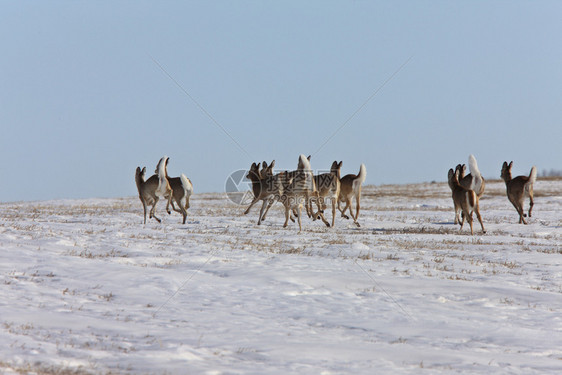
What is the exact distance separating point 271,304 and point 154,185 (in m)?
12.3

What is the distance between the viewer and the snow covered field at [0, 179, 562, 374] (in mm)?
5625

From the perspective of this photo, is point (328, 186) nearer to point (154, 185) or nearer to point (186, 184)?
→ point (186, 184)

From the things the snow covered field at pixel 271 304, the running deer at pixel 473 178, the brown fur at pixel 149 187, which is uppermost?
the running deer at pixel 473 178

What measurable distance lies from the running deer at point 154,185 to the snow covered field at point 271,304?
419 centimetres

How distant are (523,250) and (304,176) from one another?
7460 millimetres

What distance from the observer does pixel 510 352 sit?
6.29m

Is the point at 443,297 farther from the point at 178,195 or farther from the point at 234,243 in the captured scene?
the point at 178,195

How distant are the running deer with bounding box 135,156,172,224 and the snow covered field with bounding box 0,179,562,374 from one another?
13.7ft

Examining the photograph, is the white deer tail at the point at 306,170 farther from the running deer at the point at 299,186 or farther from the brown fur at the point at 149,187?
the brown fur at the point at 149,187

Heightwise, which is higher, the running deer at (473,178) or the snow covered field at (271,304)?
the running deer at (473,178)

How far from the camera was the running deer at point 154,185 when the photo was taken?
1944 centimetres

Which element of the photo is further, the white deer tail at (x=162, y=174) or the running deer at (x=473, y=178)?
the white deer tail at (x=162, y=174)

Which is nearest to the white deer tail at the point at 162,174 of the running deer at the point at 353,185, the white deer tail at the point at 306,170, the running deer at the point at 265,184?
the running deer at the point at 265,184

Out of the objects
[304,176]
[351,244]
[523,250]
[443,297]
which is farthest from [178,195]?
[443,297]
